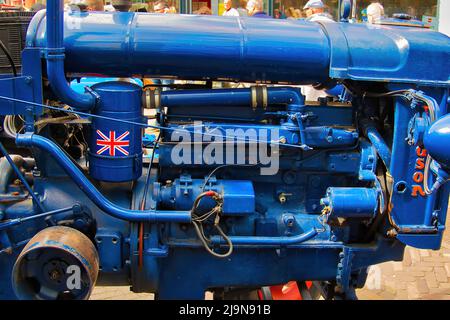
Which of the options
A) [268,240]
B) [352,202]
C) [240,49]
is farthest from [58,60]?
[352,202]

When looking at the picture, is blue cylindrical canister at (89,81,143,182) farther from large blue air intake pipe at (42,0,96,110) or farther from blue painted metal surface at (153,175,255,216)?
blue painted metal surface at (153,175,255,216)

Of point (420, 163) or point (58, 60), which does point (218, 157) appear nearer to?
point (58, 60)

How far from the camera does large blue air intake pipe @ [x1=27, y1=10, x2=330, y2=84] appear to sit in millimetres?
2580

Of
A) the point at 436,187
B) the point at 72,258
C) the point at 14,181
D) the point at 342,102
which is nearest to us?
the point at 72,258

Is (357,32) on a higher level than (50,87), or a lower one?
higher

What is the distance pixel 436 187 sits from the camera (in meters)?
2.64

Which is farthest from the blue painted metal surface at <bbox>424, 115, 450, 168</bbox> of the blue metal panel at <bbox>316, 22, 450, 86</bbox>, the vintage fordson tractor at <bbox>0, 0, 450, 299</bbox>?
the blue metal panel at <bbox>316, 22, 450, 86</bbox>

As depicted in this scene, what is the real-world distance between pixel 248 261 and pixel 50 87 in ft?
4.49

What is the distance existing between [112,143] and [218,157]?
55cm

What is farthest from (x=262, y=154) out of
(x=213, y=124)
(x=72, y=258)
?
(x=72, y=258)

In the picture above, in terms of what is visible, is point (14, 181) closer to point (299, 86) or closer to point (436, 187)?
point (299, 86)

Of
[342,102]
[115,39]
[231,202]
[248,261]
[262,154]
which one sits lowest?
[248,261]

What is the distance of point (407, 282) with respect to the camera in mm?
4301

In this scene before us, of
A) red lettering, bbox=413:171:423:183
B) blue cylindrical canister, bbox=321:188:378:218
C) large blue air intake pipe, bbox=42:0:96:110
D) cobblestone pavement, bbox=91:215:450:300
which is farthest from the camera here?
cobblestone pavement, bbox=91:215:450:300
